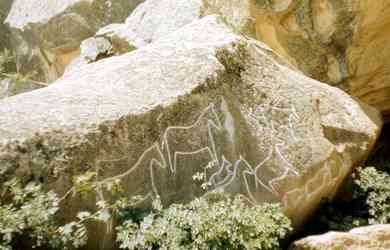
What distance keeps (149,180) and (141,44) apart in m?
4.34

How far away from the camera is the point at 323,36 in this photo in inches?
295

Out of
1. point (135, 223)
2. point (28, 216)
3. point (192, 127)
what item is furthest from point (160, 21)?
point (28, 216)

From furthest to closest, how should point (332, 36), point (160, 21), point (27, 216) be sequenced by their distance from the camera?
point (160, 21) < point (332, 36) < point (27, 216)

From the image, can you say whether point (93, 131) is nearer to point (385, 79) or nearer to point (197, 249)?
point (197, 249)

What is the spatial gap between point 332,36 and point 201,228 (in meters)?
5.23

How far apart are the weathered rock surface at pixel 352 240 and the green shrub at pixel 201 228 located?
504 millimetres

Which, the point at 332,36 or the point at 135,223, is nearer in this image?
the point at 135,223

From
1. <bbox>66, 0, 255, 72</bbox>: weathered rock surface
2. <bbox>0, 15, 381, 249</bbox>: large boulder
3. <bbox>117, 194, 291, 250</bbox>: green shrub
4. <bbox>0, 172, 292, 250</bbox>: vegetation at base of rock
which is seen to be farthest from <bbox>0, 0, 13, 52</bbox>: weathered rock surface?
<bbox>117, 194, 291, 250</bbox>: green shrub

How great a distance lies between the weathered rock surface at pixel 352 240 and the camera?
13.0ft

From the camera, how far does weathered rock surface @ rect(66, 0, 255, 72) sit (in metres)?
7.24

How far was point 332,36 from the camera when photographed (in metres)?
7.46

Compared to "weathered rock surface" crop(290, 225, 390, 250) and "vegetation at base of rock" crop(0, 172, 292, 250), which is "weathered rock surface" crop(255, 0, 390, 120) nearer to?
"weathered rock surface" crop(290, 225, 390, 250)

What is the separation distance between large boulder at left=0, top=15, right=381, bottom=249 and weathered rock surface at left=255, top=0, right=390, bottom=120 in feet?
8.02

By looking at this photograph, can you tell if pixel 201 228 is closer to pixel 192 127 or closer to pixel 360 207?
pixel 192 127
